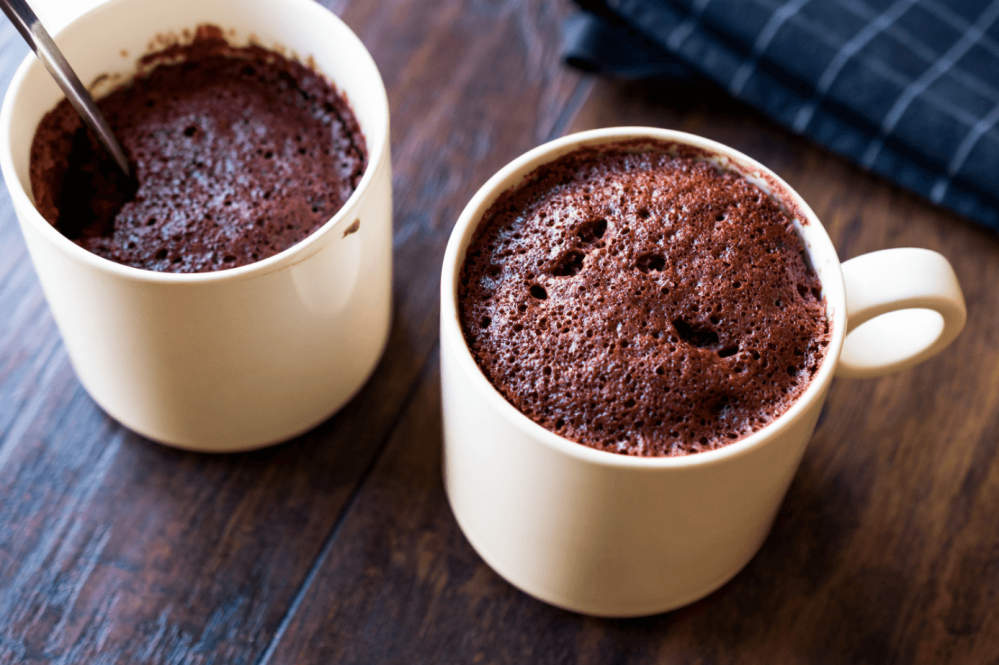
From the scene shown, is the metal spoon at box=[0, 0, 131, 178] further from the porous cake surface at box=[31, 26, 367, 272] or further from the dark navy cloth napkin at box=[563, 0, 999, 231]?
the dark navy cloth napkin at box=[563, 0, 999, 231]

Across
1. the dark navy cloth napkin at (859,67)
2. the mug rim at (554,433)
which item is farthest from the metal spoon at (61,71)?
the dark navy cloth napkin at (859,67)

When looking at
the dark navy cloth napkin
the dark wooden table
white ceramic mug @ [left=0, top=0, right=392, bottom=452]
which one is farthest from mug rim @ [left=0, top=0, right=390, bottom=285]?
the dark navy cloth napkin

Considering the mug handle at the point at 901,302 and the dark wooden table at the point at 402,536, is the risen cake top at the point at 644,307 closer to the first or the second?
the mug handle at the point at 901,302

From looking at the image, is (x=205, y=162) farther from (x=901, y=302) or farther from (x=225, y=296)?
(x=901, y=302)

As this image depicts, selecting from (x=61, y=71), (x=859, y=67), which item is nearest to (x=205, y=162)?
(x=61, y=71)

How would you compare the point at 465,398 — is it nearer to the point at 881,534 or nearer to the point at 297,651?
the point at 297,651

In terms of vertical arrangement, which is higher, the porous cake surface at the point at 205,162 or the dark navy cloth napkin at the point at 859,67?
the porous cake surface at the point at 205,162
